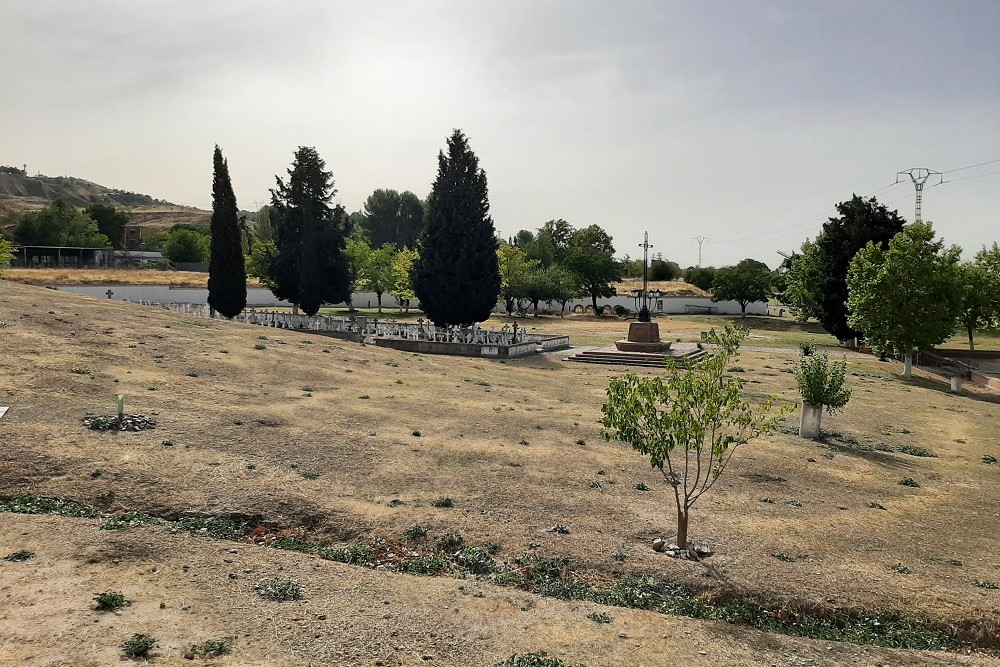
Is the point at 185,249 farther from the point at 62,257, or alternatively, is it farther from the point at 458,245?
the point at 458,245

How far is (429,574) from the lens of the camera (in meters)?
10.5

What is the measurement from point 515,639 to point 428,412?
41.3ft

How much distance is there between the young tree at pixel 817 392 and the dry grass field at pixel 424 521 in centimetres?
97

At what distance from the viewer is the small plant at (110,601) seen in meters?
8.38

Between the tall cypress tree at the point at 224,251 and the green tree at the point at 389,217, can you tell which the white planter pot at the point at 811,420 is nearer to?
the tall cypress tree at the point at 224,251

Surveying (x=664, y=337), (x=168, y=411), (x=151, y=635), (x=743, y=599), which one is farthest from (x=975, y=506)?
(x=664, y=337)

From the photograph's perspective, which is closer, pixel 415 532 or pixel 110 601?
pixel 110 601

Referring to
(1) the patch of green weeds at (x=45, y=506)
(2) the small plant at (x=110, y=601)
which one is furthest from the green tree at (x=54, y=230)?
(2) the small plant at (x=110, y=601)

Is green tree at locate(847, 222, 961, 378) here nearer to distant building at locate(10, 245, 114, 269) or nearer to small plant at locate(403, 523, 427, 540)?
small plant at locate(403, 523, 427, 540)

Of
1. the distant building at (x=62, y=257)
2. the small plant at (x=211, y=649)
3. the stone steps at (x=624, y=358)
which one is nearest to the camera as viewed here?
the small plant at (x=211, y=649)

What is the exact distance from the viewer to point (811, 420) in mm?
20859

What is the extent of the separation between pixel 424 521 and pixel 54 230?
3751 inches

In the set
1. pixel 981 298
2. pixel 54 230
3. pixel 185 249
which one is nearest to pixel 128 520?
pixel 981 298

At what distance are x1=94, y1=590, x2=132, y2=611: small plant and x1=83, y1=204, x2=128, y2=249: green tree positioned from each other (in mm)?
114436
